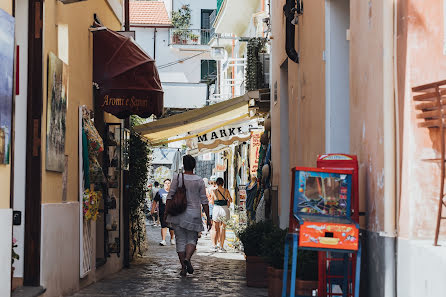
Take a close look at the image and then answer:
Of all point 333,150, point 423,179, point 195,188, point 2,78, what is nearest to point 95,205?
point 195,188

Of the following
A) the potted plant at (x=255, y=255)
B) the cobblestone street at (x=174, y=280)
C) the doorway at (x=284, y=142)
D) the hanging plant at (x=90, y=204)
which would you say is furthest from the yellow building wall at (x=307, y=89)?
the hanging plant at (x=90, y=204)

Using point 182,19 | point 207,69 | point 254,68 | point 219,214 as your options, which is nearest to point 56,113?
point 254,68

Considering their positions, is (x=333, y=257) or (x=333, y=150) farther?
(x=333, y=150)

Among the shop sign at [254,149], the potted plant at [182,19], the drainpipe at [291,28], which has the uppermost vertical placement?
the potted plant at [182,19]

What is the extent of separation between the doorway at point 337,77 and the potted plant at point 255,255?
107 inches

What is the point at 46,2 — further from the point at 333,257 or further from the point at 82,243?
the point at 333,257

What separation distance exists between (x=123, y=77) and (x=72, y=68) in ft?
4.50

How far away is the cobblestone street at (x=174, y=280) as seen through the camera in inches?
424

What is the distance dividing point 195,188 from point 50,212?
4270mm

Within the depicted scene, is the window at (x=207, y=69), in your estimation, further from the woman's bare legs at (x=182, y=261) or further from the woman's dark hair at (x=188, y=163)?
the woman's bare legs at (x=182, y=261)

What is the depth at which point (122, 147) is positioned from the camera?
14500mm

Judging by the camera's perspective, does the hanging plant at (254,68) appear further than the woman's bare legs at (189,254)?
Yes

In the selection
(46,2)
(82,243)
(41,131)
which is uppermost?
(46,2)

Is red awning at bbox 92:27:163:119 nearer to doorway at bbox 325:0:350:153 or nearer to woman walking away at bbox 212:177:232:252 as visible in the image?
doorway at bbox 325:0:350:153
